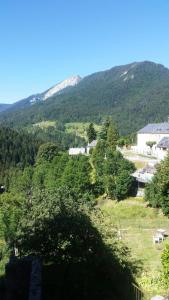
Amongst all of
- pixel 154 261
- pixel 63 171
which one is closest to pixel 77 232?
pixel 154 261

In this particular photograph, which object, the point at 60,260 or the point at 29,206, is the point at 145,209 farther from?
the point at 60,260

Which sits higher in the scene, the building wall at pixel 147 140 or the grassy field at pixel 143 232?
the building wall at pixel 147 140

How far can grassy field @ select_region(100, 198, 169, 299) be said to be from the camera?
32175 millimetres

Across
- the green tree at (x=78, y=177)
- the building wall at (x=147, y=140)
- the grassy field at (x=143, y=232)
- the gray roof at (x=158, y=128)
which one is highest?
the gray roof at (x=158, y=128)

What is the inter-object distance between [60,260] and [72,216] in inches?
174

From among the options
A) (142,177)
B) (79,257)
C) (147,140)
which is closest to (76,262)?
(79,257)

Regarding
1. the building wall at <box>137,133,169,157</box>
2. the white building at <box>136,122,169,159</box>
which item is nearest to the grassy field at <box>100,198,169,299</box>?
the building wall at <box>137,133,169,157</box>

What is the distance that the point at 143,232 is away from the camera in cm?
5225

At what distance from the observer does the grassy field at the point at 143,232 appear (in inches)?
1267

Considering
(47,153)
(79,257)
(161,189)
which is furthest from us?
(47,153)

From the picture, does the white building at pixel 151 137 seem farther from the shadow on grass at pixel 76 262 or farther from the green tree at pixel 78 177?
the shadow on grass at pixel 76 262

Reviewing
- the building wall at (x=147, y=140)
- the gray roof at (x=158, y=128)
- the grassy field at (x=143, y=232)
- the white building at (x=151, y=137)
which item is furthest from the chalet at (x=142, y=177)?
the gray roof at (x=158, y=128)

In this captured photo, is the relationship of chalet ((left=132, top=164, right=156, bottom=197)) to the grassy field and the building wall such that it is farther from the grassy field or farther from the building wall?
the building wall

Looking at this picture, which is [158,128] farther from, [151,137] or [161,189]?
[161,189]
